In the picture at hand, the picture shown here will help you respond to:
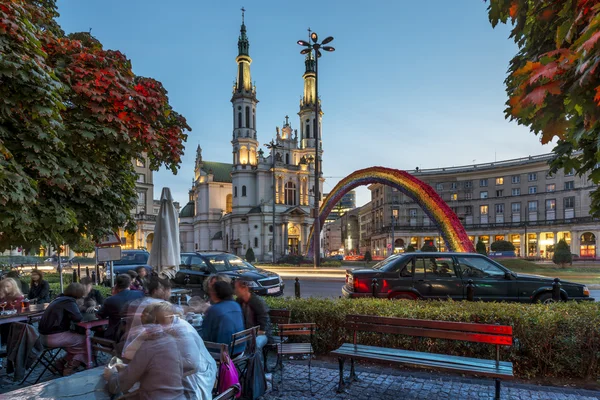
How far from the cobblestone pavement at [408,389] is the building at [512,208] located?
67462 millimetres

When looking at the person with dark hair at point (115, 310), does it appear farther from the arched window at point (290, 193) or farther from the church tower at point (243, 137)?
the arched window at point (290, 193)

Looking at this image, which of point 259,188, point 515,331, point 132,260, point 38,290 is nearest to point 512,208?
point 259,188

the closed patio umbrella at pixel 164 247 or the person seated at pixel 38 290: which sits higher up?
the closed patio umbrella at pixel 164 247

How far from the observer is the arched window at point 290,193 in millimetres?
77688

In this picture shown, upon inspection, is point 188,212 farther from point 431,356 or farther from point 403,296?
point 431,356

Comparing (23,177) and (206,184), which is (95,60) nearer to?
(23,177)

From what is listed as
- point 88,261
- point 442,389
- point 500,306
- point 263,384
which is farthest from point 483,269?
point 88,261

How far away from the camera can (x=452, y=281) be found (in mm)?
10055

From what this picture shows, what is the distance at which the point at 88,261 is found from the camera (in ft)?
149

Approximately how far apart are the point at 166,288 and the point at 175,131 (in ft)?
10.2

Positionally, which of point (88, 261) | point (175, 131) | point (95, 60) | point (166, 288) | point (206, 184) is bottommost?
point (88, 261)

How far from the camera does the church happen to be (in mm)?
72938

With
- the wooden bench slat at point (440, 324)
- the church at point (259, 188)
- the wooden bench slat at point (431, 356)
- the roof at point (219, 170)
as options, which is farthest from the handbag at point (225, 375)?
the roof at point (219, 170)

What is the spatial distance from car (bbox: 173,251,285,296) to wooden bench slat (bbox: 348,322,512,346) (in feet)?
26.9
